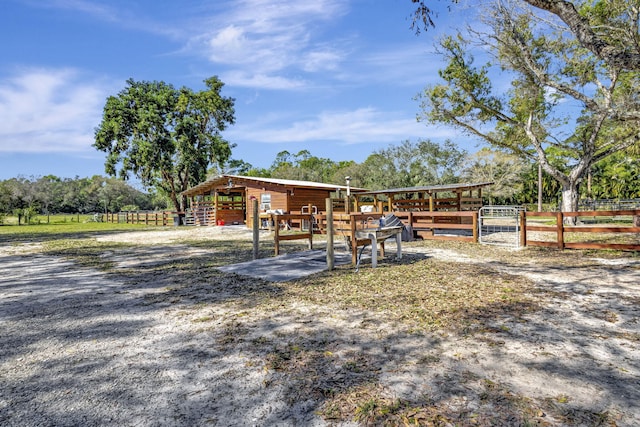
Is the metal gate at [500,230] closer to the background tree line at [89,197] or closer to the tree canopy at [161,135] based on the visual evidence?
the tree canopy at [161,135]

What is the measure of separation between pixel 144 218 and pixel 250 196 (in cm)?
1616

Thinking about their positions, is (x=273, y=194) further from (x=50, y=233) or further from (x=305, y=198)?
(x=50, y=233)

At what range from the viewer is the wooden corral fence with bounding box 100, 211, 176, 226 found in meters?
30.1

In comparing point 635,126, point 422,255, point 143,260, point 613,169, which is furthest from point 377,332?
point 613,169

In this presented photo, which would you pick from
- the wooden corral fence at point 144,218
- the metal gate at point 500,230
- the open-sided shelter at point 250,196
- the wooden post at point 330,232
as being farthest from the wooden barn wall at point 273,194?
the wooden post at point 330,232

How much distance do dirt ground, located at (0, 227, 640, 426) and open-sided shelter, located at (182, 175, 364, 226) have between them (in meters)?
14.1

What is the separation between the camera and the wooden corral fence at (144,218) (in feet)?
98.9

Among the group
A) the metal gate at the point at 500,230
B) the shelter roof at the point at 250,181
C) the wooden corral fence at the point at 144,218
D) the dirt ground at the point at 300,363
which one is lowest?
the dirt ground at the point at 300,363

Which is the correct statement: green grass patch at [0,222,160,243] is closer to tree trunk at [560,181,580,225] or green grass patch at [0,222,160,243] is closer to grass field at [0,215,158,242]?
grass field at [0,215,158,242]

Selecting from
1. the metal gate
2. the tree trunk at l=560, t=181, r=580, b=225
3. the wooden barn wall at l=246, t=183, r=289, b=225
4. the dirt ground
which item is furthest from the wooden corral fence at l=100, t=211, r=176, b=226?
the tree trunk at l=560, t=181, r=580, b=225

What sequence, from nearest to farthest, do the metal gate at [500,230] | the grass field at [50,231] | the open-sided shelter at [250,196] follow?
the metal gate at [500,230] < the grass field at [50,231] < the open-sided shelter at [250,196]

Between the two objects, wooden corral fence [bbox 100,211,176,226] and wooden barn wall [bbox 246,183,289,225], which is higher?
wooden barn wall [bbox 246,183,289,225]

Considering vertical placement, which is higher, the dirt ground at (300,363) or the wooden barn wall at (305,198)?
the wooden barn wall at (305,198)

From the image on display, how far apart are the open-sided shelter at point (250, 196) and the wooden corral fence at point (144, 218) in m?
3.42
